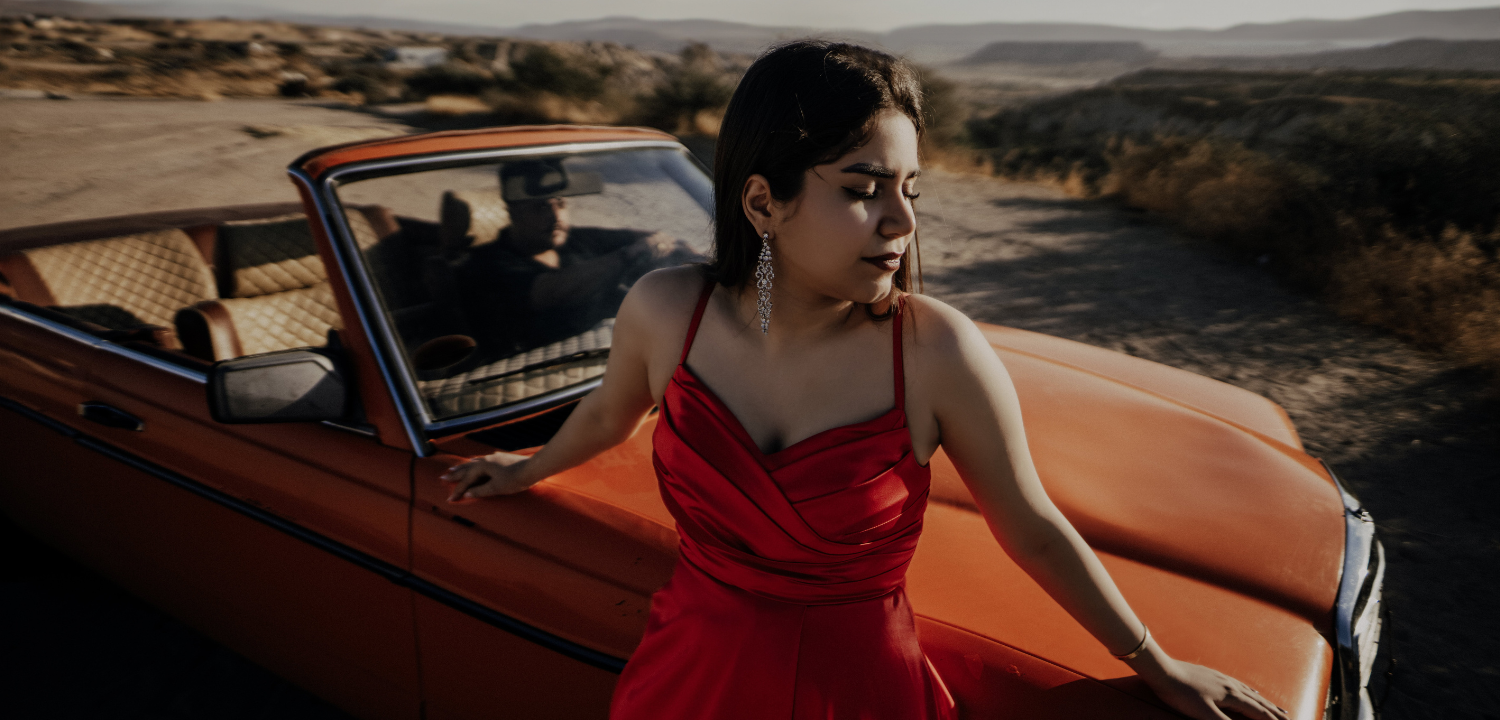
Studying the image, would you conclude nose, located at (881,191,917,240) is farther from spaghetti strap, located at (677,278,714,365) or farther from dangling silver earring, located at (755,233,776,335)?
spaghetti strap, located at (677,278,714,365)

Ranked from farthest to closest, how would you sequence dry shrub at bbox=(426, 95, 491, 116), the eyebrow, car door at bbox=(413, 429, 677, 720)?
A: dry shrub at bbox=(426, 95, 491, 116), car door at bbox=(413, 429, 677, 720), the eyebrow

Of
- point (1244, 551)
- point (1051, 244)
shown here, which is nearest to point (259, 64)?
point (1051, 244)

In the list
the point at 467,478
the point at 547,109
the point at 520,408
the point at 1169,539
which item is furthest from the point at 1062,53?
the point at 467,478

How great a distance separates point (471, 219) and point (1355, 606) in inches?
86.9

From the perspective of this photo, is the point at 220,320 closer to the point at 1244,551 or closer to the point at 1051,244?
the point at 1244,551

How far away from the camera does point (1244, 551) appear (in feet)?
4.61

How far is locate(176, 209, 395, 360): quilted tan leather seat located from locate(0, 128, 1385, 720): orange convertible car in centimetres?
8

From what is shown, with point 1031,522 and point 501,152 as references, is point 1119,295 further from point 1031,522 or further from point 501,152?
point 1031,522

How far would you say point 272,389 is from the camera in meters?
1.51

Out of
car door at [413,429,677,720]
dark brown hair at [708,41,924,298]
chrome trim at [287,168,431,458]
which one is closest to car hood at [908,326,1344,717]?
car door at [413,429,677,720]

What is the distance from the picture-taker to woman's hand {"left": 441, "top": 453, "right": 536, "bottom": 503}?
147 cm

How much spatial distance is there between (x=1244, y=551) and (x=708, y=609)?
1.02 metres

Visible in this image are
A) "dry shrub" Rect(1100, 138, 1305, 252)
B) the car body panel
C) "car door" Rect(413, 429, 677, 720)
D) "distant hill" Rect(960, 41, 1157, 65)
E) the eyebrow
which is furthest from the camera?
"distant hill" Rect(960, 41, 1157, 65)

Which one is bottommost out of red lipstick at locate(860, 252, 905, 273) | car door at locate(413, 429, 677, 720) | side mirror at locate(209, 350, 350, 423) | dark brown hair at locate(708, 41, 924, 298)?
car door at locate(413, 429, 677, 720)
